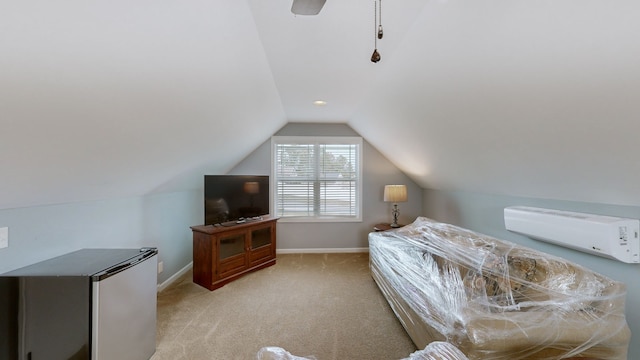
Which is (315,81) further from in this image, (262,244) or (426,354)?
(262,244)

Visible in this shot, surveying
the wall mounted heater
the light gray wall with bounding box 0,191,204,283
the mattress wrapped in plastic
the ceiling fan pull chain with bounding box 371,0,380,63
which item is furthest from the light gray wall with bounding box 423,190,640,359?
the light gray wall with bounding box 0,191,204,283

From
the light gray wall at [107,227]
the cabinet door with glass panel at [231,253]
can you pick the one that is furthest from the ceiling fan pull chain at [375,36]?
the cabinet door with glass panel at [231,253]

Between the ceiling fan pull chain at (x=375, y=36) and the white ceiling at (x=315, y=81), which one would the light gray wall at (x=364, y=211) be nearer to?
the white ceiling at (x=315, y=81)

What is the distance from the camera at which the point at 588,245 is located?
1.70 meters

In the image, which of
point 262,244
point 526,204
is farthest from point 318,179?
point 526,204

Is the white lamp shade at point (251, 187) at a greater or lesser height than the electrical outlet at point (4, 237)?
greater

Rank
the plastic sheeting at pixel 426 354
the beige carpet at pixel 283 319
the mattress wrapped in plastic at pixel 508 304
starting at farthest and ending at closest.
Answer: the beige carpet at pixel 283 319 < the mattress wrapped in plastic at pixel 508 304 < the plastic sheeting at pixel 426 354

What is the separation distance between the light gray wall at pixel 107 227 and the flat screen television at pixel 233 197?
542 mm

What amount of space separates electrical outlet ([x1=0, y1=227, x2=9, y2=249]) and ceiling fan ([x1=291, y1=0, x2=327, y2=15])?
2126 millimetres

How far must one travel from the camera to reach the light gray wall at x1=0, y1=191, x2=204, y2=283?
1.63 meters

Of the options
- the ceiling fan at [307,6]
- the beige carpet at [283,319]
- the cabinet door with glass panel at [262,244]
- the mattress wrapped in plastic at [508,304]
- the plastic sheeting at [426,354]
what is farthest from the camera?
the cabinet door with glass panel at [262,244]

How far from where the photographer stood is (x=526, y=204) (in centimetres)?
237

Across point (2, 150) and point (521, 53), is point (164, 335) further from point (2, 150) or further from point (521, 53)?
point (521, 53)

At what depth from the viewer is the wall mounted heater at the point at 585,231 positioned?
1.55 m
